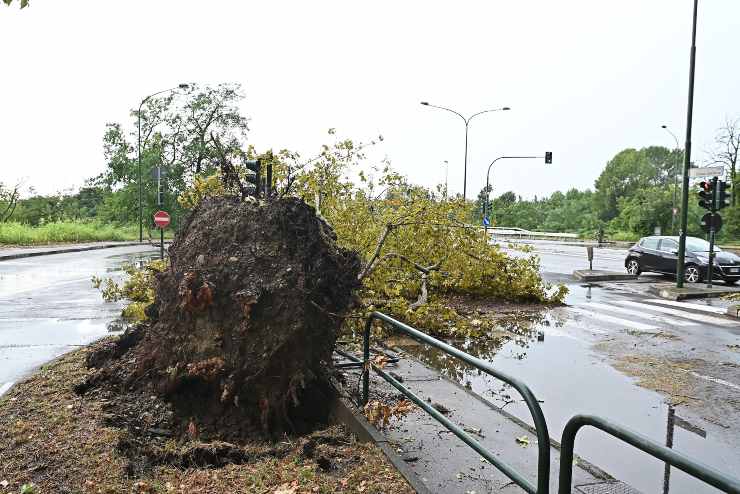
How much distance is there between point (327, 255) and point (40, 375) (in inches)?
140

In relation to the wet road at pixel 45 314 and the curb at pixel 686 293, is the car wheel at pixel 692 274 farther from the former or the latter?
the wet road at pixel 45 314

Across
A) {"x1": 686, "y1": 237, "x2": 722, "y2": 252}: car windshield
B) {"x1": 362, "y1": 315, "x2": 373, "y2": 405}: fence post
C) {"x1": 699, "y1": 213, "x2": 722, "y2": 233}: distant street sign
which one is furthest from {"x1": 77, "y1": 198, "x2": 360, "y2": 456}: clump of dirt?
{"x1": 686, "y1": 237, "x2": 722, "y2": 252}: car windshield

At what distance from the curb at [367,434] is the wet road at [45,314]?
3430 millimetres

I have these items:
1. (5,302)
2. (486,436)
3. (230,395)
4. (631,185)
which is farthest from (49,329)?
(631,185)

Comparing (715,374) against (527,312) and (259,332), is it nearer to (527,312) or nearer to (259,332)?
(527,312)

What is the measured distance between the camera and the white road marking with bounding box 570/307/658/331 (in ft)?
36.4

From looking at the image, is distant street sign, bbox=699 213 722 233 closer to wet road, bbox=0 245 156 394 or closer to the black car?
the black car

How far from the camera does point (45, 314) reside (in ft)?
36.9

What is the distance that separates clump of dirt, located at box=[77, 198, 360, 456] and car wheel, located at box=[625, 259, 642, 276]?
1906 centimetres

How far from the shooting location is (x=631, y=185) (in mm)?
84312

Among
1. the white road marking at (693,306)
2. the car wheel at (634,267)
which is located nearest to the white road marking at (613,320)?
the white road marking at (693,306)

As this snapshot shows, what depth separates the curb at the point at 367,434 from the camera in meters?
3.57

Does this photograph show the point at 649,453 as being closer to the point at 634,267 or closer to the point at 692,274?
the point at 692,274

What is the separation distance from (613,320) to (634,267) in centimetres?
1085
